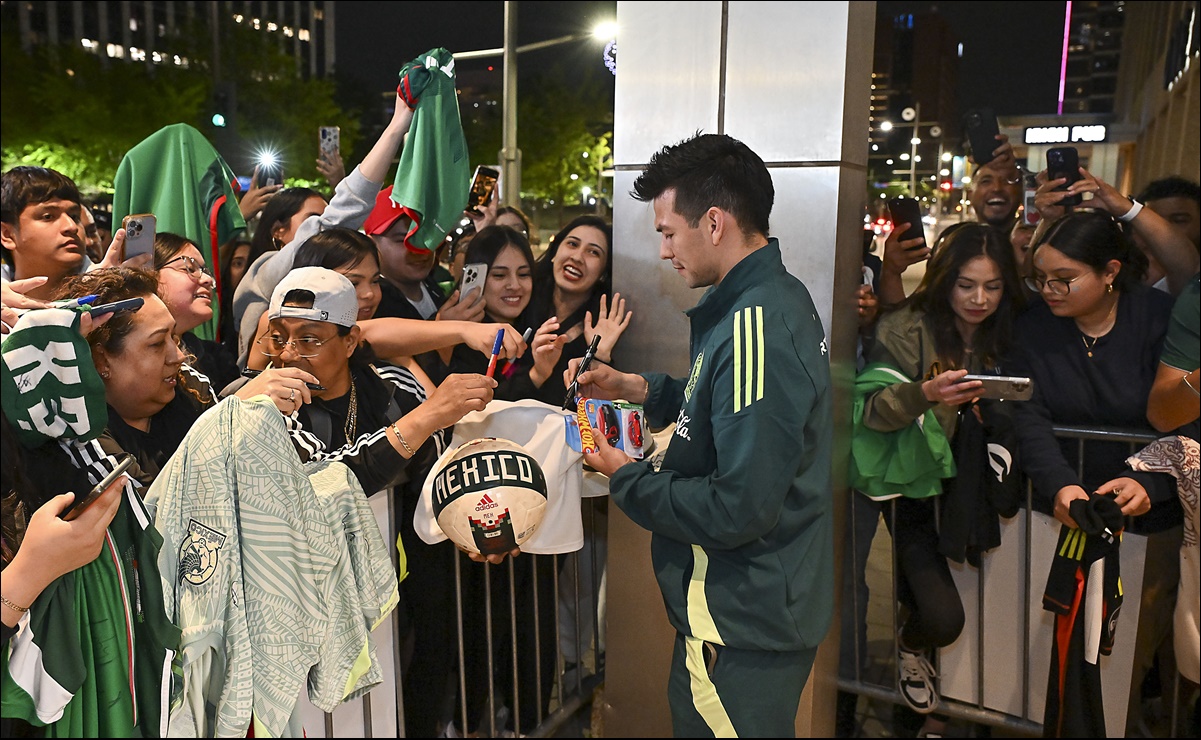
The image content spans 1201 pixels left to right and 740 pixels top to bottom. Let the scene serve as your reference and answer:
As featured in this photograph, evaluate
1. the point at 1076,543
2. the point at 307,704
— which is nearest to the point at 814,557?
the point at 1076,543

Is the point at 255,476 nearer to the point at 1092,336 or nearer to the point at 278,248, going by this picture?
the point at 278,248

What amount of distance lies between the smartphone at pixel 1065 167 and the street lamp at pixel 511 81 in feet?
6.34

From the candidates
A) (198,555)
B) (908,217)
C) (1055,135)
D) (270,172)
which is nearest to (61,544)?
(198,555)

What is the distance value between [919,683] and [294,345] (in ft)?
8.80

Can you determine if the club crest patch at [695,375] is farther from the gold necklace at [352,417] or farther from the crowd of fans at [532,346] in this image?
the gold necklace at [352,417]

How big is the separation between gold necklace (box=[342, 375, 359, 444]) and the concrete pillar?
3.42 ft

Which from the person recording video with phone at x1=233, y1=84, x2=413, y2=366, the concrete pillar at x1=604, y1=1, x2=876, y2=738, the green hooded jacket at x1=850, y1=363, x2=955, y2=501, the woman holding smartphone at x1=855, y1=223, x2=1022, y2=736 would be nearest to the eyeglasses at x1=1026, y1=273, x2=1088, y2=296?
the woman holding smartphone at x1=855, y1=223, x2=1022, y2=736

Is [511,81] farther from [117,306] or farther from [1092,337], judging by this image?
[1092,337]

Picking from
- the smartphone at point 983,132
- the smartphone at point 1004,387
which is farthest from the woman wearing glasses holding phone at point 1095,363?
the smartphone at point 983,132

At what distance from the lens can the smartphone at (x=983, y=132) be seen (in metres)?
3.88

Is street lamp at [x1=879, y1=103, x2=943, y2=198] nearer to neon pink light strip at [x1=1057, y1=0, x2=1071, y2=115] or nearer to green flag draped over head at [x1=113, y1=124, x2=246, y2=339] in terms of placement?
neon pink light strip at [x1=1057, y1=0, x2=1071, y2=115]

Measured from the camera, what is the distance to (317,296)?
256cm

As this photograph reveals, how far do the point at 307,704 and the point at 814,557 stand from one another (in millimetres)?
1606

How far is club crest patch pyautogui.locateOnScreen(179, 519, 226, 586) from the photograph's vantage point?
90.0 inches
